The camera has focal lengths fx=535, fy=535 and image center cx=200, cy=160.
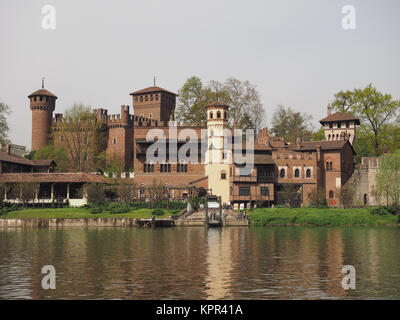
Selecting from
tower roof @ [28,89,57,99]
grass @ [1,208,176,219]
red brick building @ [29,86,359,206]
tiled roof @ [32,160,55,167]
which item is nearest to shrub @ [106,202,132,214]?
grass @ [1,208,176,219]

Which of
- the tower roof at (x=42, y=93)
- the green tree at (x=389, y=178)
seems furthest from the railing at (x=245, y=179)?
the tower roof at (x=42, y=93)

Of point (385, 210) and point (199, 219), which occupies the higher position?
point (385, 210)

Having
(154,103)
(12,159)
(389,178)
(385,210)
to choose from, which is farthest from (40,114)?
Answer: (385,210)

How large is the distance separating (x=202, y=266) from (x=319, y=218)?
29.1m

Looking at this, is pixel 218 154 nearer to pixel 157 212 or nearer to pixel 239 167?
pixel 239 167

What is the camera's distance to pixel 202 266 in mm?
24188

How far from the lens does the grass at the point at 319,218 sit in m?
50.4

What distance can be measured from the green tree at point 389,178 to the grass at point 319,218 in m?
4.69

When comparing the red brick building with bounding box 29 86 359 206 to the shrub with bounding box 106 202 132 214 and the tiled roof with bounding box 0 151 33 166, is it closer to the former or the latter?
the shrub with bounding box 106 202 132 214

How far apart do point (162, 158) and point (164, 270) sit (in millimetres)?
47783

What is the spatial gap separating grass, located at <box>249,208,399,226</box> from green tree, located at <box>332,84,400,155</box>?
2466 centimetres

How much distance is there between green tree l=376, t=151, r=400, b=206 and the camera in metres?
55.1

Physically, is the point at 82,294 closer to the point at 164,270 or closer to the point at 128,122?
the point at 164,270
